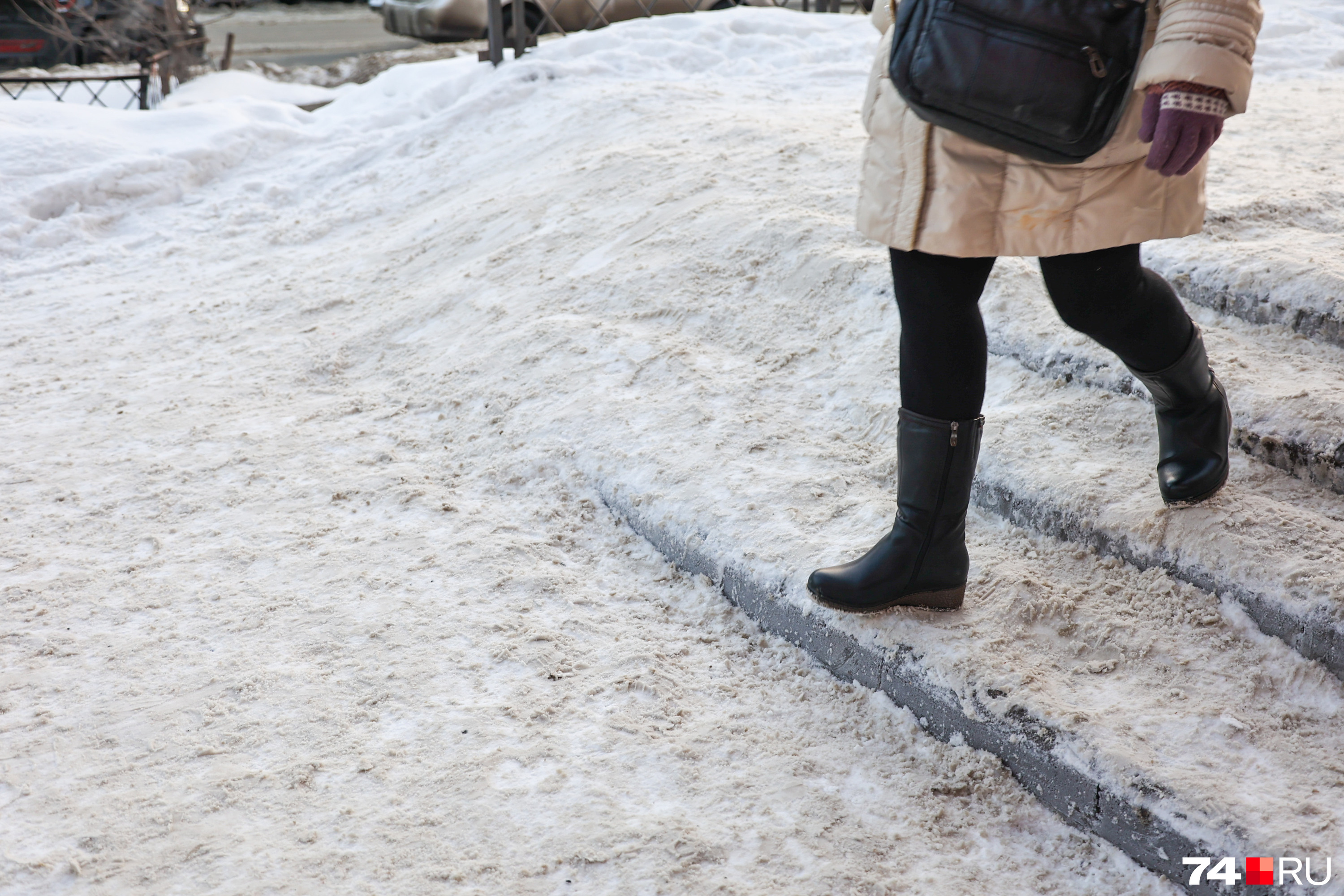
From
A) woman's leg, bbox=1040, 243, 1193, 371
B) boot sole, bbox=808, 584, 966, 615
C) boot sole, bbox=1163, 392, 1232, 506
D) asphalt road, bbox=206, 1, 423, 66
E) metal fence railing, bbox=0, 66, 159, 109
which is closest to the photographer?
woman's leg, bbox=1040, 243, 1193, 371

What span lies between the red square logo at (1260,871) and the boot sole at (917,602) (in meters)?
0.62

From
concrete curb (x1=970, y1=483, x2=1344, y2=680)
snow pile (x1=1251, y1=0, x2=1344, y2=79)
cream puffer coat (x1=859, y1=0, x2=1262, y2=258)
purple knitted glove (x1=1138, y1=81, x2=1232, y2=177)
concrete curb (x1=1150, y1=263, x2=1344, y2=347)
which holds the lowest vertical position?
concrete curb (x1=970, y1=483, x2=1344, y2=680)

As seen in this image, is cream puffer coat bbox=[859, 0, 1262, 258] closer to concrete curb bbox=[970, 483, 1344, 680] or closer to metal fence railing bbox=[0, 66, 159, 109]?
concrete curb bbox=[970, 483, 1344, 680]

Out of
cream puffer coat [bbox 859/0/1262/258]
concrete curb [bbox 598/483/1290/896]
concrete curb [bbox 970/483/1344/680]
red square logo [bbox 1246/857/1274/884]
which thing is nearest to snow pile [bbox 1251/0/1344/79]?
concrete curb [bbox 970/483/1344/680]

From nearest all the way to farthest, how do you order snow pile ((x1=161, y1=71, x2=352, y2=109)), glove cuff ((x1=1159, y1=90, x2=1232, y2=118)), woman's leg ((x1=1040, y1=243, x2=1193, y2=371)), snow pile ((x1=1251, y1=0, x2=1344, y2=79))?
glove cuff ((x1=1159, y1=90, x2=1232, y2=118)) → woman's leg ((x1=1040, y1=243, x2=1193, y2=371)) → snow pile ((x1=1251, y1=0, x2=1344, y2=79)) → snow pile ((x1=161, y1=71, x2=352, y2=109))

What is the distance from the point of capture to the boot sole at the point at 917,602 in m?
1.77

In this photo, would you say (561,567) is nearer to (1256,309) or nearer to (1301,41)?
(1256,309)

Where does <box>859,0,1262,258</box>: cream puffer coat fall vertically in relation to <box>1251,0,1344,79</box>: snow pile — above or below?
below

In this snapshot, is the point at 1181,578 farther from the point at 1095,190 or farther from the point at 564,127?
the point at 564,127

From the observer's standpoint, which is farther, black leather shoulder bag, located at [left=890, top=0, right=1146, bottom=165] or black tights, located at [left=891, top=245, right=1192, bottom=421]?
black tights, located at [left=891, top=245, right=1192, bottom=421]

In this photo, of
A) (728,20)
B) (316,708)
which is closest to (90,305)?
(316,708)

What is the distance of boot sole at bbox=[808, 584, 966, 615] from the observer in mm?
1774

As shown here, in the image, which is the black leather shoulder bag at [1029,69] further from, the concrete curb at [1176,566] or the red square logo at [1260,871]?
the red square logo at [1260,871]

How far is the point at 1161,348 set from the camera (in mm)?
1745
